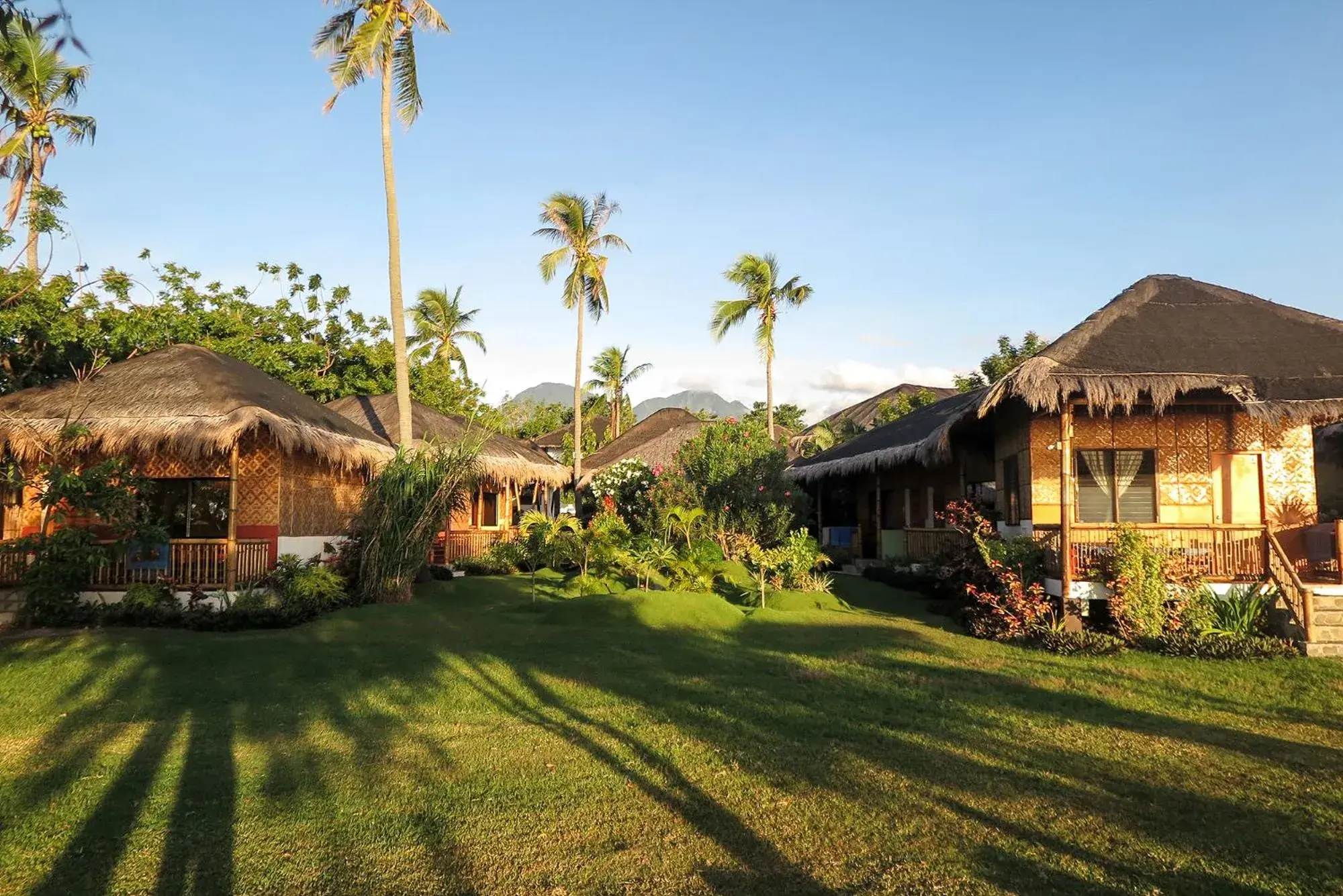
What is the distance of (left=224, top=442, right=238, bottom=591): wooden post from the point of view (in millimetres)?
13156

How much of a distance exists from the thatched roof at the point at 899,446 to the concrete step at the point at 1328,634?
472 cm

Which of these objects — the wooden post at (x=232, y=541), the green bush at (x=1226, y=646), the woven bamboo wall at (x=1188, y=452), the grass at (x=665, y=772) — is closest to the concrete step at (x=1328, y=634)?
the green bush at (x=1226, y=646)

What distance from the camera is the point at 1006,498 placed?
15.0m

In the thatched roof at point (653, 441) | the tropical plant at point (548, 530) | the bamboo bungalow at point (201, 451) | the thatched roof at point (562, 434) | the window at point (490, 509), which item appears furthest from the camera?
the thatched roof at point (562, 434)

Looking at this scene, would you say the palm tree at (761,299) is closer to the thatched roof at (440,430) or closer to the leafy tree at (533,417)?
the thatched roof at (440,430)

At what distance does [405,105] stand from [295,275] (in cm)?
888

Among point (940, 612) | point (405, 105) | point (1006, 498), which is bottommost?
point (940, 612)

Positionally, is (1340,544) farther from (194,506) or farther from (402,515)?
(194,506)

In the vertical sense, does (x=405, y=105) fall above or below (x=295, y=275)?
above

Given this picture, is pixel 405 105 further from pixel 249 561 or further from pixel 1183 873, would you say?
pixel 1183 873

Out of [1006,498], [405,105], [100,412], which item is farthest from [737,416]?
[100,412]

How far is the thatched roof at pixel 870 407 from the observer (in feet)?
120

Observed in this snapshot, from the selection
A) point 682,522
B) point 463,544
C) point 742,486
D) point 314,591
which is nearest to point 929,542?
point 742,486

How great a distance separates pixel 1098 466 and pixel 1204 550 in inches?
96.1
